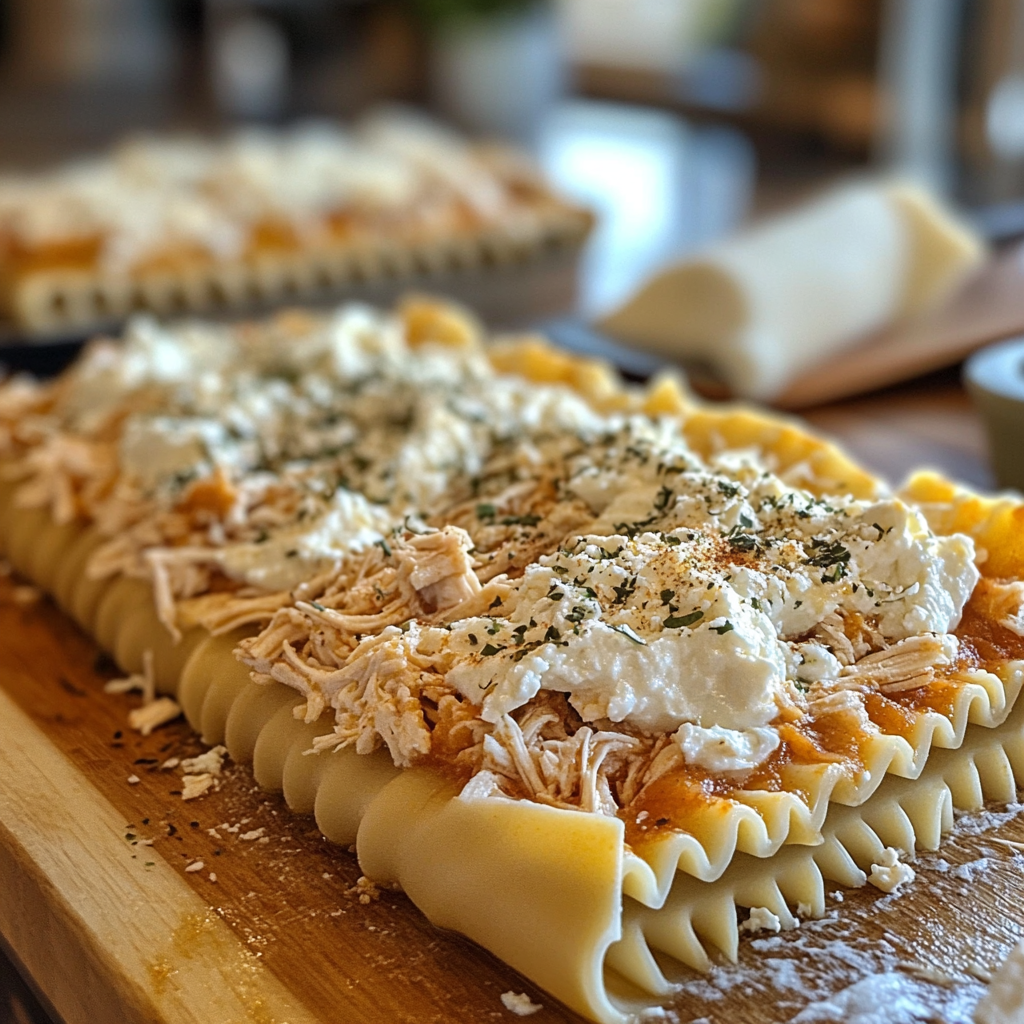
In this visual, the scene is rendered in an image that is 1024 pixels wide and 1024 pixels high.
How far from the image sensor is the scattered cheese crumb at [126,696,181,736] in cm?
259

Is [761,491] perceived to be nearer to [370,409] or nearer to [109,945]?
[370,409]

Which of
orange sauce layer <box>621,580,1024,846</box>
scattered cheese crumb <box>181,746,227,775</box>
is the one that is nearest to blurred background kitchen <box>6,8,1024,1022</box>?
orange sauce layer <box>621,580,1024,846</box>

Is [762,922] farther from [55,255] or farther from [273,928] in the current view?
[55,255]

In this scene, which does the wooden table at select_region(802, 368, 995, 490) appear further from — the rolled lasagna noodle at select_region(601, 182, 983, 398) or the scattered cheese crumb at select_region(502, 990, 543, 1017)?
the scattered cheese crumb at select_region(502, 990, 543, 1017)

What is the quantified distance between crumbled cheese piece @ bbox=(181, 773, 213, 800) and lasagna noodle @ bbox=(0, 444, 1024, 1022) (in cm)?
7

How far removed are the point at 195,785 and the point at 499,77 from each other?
9.17 m

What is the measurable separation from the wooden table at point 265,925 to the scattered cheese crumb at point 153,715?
2.4 inches

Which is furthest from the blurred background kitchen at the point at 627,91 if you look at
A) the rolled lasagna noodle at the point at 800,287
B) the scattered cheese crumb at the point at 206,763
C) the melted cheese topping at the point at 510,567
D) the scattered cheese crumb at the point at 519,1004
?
the scattered cheese crumb at the point at 519,1004

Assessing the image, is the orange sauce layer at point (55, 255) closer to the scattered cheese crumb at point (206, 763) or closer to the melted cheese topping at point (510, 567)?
the melted cheese topping at point (510, 567)

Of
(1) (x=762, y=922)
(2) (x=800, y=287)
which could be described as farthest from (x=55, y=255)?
(1) (x=762, y=922)

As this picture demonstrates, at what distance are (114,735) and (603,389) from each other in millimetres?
1515

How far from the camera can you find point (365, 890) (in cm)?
212

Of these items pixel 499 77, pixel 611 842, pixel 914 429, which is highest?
pixel 499 77

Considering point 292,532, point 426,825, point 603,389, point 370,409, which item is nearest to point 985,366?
point 603,389
